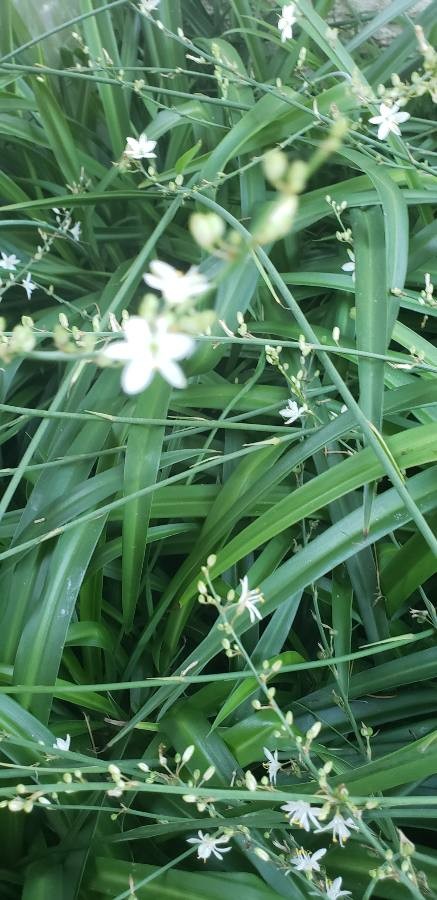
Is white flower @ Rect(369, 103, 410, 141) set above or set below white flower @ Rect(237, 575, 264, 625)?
above

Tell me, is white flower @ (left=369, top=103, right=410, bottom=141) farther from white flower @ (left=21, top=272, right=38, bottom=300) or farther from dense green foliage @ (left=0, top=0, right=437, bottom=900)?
white flower @ (left=21, top=272, right=38, bottom=300)

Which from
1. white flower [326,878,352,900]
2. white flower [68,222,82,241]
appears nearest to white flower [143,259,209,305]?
white flower [326,878,352,900]

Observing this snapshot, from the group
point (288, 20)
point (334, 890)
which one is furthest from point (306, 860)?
point (288, 20)

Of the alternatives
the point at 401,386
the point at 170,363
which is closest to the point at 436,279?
the point at 401,386

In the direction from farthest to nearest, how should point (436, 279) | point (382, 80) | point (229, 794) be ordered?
point (382, 80), point (436, 279), point (229, 794)

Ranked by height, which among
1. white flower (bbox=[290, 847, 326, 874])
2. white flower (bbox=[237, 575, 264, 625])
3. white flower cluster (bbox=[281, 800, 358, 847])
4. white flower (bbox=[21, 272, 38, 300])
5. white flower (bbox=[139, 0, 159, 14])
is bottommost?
white flower (bbox=[290, 847, 326, 874])

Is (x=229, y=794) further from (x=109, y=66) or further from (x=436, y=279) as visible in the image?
(x=109, y=66)
